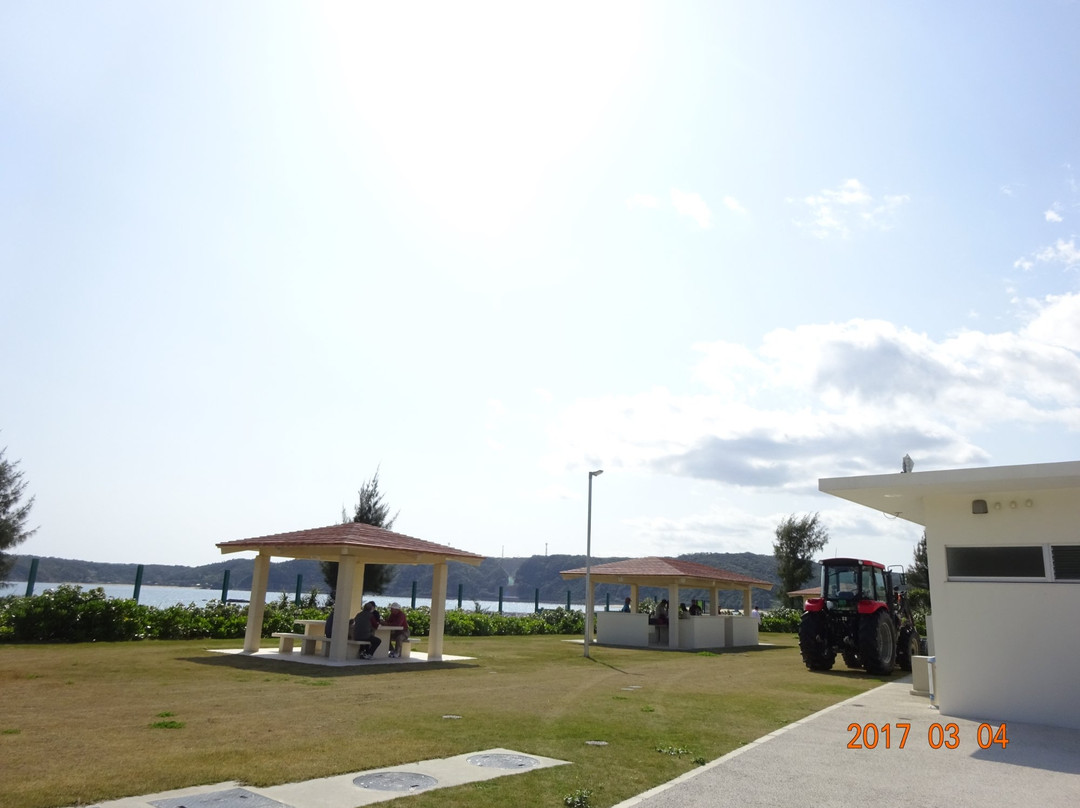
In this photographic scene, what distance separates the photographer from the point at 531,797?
18.1 feet

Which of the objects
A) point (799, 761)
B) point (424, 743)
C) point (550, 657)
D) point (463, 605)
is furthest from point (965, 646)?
point (463, 605)

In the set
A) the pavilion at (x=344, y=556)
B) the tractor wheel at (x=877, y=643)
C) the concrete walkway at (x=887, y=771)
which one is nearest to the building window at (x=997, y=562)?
the concrete walkway at (x=887, y=771)

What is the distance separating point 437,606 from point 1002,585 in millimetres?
12343

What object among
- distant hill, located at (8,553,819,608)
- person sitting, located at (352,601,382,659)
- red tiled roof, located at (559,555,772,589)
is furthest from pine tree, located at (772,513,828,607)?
person sitting, located at (352,601,382,659)

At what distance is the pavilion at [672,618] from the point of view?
26094mm

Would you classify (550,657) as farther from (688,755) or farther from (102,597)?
(688,755)

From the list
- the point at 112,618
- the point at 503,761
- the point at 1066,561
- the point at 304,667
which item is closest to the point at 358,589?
the point at 112,618

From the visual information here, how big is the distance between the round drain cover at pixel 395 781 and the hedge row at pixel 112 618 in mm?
16025

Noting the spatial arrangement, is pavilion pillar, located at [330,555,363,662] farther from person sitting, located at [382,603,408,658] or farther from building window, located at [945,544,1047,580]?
building window, located at [945,544,1047,580]

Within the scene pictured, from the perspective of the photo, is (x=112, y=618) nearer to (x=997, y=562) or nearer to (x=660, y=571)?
(x=660, y=571)

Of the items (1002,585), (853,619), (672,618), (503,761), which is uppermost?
(1002,585)

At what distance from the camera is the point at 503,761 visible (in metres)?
6.78

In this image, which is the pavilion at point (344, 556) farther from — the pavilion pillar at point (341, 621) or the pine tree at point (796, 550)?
the pine tree at point (796, 550)
